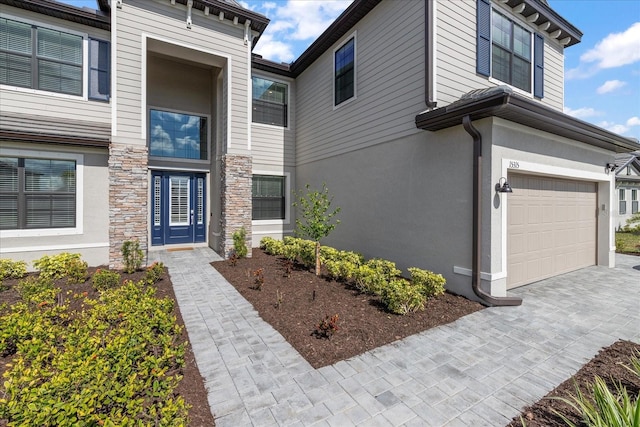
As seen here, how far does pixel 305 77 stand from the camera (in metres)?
10.9

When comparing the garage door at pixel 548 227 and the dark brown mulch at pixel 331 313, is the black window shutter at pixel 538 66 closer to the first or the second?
the garage door at pixel 548 227

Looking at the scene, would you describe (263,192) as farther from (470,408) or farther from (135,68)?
(470,408)

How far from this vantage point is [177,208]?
1002 centimetres

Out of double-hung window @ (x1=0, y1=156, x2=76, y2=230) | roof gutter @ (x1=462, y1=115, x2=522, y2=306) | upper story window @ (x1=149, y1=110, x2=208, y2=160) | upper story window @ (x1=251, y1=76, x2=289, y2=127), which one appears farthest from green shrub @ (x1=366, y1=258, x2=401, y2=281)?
double-hung window @ (x1=0, y1=156, x2=76, y2=230)

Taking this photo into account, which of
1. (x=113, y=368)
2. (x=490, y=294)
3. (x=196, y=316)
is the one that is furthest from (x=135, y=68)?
(x=490, y=294)

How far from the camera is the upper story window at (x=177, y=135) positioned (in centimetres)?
974

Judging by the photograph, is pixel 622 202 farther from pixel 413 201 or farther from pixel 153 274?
pixel 153 274

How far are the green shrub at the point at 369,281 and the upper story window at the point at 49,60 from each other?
30.0ft

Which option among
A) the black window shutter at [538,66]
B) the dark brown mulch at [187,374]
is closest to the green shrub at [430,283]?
the dark brown mulch at [187,374]

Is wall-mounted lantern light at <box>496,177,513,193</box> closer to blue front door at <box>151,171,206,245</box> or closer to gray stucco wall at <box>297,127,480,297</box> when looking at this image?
gray stucco wall at <box>297,127,480,297</box>

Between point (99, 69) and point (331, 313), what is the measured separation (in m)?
9.75

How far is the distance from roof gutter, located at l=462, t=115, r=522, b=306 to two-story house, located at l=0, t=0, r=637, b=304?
0.12 feet

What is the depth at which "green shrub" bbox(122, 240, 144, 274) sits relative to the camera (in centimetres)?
703

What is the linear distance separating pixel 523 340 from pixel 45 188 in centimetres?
1086
